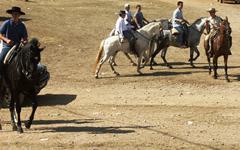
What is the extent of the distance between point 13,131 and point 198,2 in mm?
31855

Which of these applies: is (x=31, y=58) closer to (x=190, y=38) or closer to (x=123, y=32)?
(x=123, y=32)

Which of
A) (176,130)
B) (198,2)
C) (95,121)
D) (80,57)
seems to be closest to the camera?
(176,130)

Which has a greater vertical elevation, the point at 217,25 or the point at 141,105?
the point at 217,25

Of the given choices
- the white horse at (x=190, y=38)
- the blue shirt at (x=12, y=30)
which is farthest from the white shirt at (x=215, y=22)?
the blue shirt at (x=12, y=30)

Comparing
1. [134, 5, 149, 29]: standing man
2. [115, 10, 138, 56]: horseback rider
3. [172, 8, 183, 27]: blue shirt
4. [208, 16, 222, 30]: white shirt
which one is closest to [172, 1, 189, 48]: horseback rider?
[172, 8, 183, 27]: blue shirt

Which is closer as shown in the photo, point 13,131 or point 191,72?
point 13,131

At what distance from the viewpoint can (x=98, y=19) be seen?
1175 inches

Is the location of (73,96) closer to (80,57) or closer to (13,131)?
(13,131)

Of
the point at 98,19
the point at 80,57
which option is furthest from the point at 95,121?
the point at 98,19

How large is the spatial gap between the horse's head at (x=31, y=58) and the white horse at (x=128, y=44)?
7.36 meters

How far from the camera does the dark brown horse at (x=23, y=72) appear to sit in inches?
363

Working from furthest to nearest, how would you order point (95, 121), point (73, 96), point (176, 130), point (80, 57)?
point (80, 57) → point (73, 96) → point (95, 121) → point (176, 130)

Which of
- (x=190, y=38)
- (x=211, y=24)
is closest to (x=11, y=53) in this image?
(x=211, y=24)

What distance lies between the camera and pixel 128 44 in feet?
55.5
